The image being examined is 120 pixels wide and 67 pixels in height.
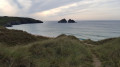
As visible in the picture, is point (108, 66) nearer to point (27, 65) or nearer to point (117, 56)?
point (117, 56)

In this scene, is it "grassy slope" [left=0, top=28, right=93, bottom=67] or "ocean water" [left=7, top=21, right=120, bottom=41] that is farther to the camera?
"ocean water" [left=7, top=21, right=120, bottom=41]

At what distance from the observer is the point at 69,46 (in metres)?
10.2

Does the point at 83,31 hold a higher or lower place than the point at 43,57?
lower

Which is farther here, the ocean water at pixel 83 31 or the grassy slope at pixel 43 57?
the ocean water at pixel 83 31

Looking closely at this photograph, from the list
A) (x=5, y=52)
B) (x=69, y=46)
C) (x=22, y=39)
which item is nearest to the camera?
(x=5, y=52)

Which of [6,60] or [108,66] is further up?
[6,60]

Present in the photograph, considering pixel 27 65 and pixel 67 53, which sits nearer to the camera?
pixel 27 65

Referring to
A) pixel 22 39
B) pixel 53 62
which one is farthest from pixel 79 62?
pixel 22 39

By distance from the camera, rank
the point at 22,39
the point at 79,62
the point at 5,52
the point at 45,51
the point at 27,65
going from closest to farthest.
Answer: the point at 27,65 → the point at 5,52 → the point at 79,62 → the point at 45,51 → the point at 22,39

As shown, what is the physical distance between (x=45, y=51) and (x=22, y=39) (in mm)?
12503

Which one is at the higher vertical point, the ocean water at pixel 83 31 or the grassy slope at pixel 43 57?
the grassy slope at pixel 43 57

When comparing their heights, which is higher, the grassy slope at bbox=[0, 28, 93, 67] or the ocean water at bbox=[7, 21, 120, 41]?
the grassy slope at bbox=[0, 28, 93, 67]

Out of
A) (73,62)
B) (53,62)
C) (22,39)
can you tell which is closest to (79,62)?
(73,62)

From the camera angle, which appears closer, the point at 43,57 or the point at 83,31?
the point at 43,57
